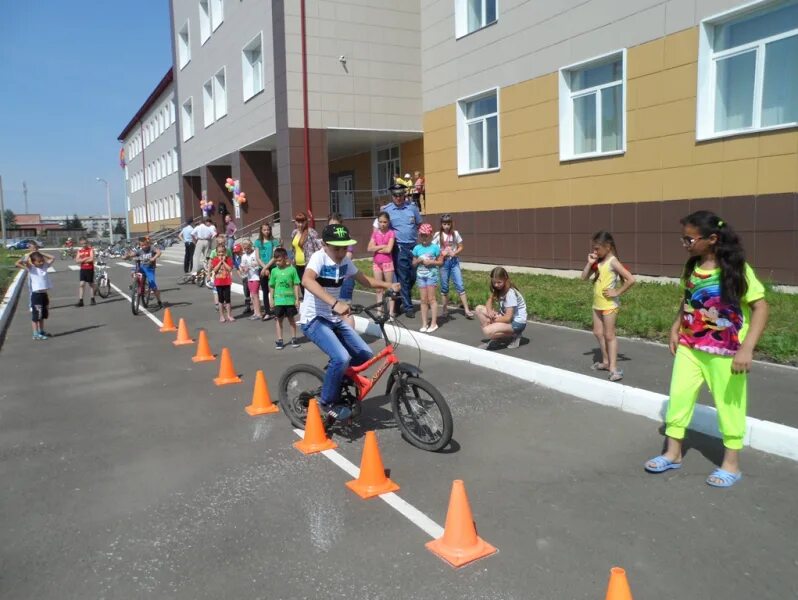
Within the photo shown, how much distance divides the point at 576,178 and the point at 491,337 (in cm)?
773

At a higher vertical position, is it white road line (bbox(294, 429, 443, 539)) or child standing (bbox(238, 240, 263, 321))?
child standing (bbox(238, 240, 263, 321))

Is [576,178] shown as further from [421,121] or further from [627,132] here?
[421,121]

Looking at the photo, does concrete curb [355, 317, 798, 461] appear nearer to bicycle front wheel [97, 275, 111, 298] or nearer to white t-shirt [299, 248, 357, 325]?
white t-shirt [299, 248, 357, 325]

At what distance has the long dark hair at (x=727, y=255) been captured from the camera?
13.5 feet

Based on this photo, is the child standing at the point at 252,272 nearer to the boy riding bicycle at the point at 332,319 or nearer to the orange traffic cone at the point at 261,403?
the orange traffic cone at the point at 261,403

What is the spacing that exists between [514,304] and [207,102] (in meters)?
26.9

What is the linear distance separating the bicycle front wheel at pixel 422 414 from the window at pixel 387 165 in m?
20.5

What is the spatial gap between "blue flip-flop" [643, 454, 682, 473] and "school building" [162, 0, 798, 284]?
7.87 m

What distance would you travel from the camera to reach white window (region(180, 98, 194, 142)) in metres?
34.8

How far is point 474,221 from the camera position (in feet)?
58.9

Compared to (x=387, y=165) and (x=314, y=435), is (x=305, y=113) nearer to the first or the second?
(x=387, y=165)

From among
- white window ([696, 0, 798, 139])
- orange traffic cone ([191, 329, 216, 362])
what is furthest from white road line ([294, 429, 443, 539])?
white window ([696, 0, 798, 139])

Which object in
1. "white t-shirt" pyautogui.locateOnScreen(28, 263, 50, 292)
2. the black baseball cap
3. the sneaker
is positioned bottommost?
the sneaker

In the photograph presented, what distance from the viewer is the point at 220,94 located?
2908 centimetres
